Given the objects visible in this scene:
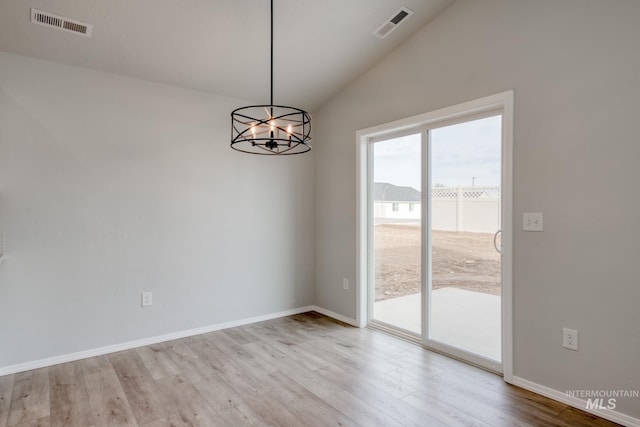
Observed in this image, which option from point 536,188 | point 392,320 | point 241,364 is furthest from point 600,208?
point 241,364

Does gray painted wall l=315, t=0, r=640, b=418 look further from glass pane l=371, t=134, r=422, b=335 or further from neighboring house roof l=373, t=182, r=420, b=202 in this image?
neighboring house roof l=373, t=182, r=420, b=202

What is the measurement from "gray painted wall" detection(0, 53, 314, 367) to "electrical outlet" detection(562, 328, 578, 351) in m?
2.89

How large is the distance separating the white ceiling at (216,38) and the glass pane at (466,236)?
111cm

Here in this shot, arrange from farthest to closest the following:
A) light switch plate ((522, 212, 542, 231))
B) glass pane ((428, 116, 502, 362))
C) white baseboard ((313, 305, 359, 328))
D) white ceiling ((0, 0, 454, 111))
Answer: white baseboard ((313, 305, 359, 328)) < glass pane ((428, 116, 502, 362)) < white ceiling ((0, 0, 454, 111)) < light switch plate ((522, 212, 542, 231))

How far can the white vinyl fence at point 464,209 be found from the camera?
9.46 ft

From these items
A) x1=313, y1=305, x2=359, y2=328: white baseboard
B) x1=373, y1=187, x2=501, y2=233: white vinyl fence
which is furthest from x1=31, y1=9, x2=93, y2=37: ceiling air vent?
x1=313, y1=305, x2=359, y2=328: white baseboard

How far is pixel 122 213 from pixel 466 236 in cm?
310

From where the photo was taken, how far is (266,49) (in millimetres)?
3305

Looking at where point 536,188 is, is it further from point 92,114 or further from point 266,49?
point 92,114

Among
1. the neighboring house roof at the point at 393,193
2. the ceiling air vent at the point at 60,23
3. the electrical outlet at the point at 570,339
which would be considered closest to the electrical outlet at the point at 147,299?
the ceiling air vent at the point at 60,23

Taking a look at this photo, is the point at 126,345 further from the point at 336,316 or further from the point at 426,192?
the point at 426,192

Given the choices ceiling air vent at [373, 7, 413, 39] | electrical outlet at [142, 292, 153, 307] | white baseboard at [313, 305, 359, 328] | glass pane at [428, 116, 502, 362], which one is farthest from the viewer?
white baseboard at [313, 305, 359, 328]

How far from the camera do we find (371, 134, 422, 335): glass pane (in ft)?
11.5

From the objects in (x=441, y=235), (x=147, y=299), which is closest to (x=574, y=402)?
(x=441, y=235)
